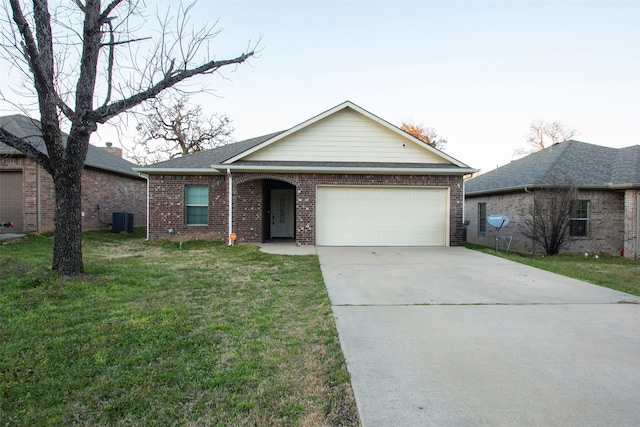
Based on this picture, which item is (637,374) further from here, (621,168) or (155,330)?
(621,168)

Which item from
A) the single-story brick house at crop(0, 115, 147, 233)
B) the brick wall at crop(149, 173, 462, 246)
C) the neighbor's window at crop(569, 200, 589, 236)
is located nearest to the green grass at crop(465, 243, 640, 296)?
the neighbor's window at crop(569, 200, 589, 236)

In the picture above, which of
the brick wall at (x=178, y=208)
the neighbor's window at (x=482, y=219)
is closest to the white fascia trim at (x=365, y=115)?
the brick wall at (x=178, y=208)

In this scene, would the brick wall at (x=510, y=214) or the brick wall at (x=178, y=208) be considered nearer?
the brick wall at (x=178, y=208)

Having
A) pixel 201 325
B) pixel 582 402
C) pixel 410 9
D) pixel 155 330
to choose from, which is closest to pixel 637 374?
pixel 582 402

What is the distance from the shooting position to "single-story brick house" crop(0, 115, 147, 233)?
1333 cm

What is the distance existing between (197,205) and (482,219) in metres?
13.4

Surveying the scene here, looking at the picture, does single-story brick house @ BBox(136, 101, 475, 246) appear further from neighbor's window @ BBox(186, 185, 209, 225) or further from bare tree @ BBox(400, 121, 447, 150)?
bare tree @ BBox(400, 121, 447, 150)

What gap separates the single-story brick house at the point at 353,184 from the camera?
12.2 metres

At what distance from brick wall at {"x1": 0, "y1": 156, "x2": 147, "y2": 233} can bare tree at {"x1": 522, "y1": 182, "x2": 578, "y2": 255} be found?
1811cm

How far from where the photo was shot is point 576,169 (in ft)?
46.3

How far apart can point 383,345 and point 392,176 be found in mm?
9182

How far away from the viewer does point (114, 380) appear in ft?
9.74

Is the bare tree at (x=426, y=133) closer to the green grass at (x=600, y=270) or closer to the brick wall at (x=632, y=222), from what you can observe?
the brick wall at (x=632, y=222)

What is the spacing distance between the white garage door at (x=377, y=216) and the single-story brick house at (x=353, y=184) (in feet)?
0.12
